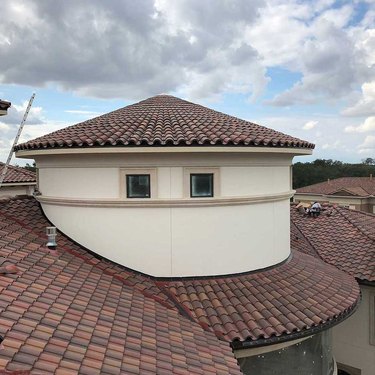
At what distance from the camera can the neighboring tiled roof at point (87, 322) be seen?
4.34 metres

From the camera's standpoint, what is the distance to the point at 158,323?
6441mm

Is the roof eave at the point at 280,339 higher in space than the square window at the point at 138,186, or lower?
lower

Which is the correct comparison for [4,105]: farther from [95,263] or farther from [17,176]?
[17,176]

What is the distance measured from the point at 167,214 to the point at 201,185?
0.91m

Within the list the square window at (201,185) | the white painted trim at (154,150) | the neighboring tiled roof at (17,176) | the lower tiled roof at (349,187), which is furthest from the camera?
the lower tiled roof at (349,187)

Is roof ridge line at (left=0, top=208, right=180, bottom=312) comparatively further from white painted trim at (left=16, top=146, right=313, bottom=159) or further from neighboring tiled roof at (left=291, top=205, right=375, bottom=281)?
neighboring tiled roof at (left=291, top=205, right=375, bottom=281)

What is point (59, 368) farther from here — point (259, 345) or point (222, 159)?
point (222, 159)

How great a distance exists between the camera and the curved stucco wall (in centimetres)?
874

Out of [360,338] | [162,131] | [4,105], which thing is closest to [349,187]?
[360,338]

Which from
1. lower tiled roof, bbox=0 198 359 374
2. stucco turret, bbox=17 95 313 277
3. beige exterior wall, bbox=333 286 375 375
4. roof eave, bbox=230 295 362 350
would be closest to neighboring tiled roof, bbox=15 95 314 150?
stucco turret, bbox=17 95 313 277

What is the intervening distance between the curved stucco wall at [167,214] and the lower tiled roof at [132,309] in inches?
12.9

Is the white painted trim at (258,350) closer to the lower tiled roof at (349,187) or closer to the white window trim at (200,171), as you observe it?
the white window trim at (200,171)

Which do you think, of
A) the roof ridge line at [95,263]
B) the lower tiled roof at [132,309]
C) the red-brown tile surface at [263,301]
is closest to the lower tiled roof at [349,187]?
the lower tiled roof at [132,309]

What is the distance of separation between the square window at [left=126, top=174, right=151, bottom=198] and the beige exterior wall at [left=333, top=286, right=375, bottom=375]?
809cm
